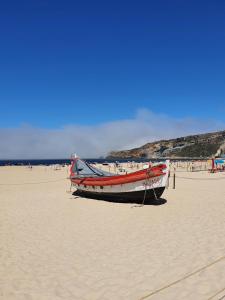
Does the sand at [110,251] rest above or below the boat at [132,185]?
below

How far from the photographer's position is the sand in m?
6.29

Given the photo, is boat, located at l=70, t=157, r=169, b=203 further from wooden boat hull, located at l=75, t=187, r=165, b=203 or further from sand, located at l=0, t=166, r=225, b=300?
sand, located at l=0, t=166, r=225, b=300

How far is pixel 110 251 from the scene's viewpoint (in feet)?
28.9

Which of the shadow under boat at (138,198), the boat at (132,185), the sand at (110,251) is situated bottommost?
the sand at (110,251)

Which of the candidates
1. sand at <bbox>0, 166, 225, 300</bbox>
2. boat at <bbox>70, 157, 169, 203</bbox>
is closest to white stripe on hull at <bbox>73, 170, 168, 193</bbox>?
boat at <bbox>70, 157, 169, 203</bbox>

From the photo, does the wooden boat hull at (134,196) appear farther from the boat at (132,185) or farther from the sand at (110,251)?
the sand at (110,251)

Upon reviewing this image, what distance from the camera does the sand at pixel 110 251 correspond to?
6.29 m

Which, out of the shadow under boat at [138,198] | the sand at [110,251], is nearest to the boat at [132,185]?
the shadow under boat at [138,198]

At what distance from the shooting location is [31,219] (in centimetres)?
1306

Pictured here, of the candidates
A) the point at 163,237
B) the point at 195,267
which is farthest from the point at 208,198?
the point at 195,267

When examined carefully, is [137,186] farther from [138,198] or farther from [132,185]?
[138,198]

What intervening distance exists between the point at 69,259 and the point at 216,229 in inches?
214

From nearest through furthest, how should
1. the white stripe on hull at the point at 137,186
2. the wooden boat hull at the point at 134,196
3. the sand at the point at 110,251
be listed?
the sand at the point at 110,251
the white stripe on hull at the point at 137,186
the wooden boat hull at the point at 134,196

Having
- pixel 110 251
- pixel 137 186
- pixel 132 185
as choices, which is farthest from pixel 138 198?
pixel 110 251
